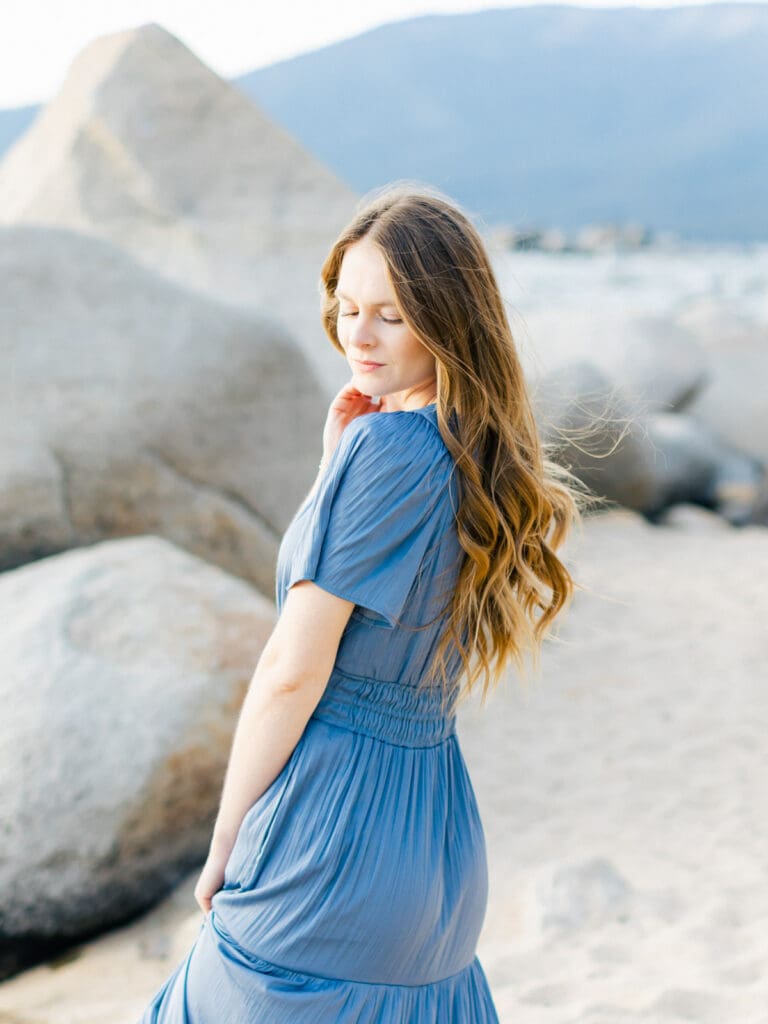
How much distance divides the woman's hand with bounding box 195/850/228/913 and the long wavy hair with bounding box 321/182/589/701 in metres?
0.36

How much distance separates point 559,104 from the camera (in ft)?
285

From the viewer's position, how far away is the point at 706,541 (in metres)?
6.82

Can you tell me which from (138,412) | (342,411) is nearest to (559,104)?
(138,412)

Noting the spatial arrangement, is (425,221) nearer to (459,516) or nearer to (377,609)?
(459,516)

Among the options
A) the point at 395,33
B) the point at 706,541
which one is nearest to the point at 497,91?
the point at 395,33

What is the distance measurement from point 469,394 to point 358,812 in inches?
21.6

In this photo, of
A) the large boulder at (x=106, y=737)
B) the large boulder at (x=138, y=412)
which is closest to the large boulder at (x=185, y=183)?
the large boulder at (x=138, y=412)

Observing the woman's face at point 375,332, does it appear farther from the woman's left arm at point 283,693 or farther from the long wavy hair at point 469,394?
the woman's left arm at point 283,693

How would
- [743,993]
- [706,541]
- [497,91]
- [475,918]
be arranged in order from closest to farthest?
[475,918], [743,993], [706,541], [497,91]

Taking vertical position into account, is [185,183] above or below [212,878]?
above

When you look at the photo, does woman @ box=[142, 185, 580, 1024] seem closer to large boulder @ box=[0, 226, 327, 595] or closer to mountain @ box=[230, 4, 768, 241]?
large boulder @ box=[0, 226, 327, 595]

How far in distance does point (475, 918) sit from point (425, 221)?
3.15ft

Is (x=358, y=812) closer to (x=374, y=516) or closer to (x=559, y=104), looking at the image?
(x=374, y=516)

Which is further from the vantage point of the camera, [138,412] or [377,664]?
[138,412]
